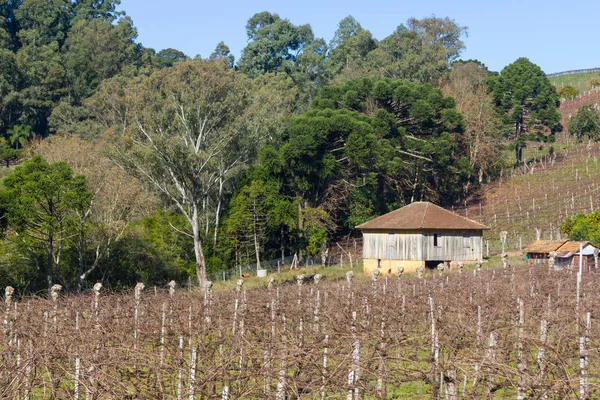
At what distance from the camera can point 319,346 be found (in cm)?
1392

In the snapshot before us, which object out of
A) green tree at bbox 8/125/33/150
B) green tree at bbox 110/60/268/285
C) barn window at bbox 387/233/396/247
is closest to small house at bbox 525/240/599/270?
barn window at bbox 387/233/396/247

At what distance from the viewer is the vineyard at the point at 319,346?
1088cm

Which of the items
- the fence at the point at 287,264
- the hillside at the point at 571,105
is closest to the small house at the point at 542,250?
the fence at the point at 287,264

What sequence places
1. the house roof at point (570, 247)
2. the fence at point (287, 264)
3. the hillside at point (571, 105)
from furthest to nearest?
1. the hillside at point (571, 105)
2. the fence at point (287, 264)
3. the house roof at point (570, 247)

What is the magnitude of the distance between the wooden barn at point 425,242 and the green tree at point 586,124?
3549cm

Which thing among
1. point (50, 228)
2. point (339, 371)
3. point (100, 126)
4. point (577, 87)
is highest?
point (577, 87)

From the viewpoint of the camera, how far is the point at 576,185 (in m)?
63.8

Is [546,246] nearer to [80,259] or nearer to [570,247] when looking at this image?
[570,247]

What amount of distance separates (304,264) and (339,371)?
137 ft

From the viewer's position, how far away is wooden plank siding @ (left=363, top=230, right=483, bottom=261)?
48.3m

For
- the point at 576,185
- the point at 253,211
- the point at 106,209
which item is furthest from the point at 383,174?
the point at 106,209

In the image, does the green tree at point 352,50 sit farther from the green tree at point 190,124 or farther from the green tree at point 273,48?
the green tree at point 190,124

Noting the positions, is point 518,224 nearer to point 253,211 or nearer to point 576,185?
point 576,185

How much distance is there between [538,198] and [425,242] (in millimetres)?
17432
